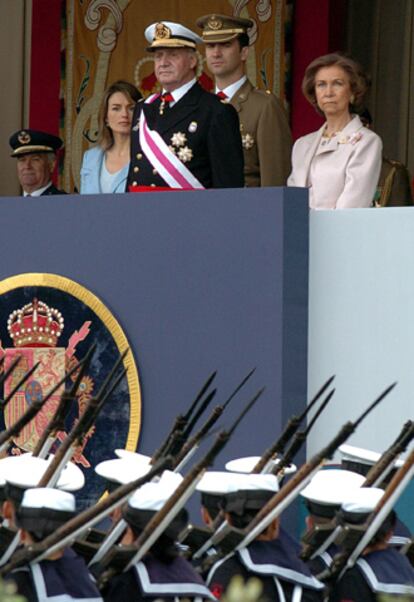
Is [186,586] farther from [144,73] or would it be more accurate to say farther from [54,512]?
[144,73]

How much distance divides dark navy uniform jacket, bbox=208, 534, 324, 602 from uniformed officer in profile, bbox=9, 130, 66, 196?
3.82 m

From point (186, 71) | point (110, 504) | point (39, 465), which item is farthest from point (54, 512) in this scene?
point (186, 71)

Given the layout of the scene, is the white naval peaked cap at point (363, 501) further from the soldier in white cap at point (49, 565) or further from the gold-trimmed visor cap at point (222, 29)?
the gold-trimmed visor cap at point (222, 29)

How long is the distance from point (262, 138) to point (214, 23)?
560 mm

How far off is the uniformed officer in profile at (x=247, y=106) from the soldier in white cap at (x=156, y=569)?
307 centimetres

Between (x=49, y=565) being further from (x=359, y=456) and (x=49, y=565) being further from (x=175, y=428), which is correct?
(x=359, y=456)

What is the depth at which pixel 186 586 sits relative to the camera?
6.42 meters

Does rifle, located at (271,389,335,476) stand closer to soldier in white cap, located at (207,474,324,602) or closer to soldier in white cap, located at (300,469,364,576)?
soldier in white cap, located at (300,469,364,576)

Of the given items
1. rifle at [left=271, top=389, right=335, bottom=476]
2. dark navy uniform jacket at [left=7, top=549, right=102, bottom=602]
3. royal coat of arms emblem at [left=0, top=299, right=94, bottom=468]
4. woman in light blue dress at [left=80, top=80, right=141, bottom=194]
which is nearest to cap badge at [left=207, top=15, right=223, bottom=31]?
woman in light blue dress at [left=80, top=80, right=141, bottom=194]

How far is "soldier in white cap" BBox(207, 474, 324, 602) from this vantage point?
21.9 feet

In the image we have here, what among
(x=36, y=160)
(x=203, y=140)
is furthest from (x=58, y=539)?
(x=36, y=160)

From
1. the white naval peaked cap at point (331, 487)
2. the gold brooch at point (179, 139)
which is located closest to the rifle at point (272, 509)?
the white naval peaked cap at point (331, 487)

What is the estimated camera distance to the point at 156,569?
6465mm

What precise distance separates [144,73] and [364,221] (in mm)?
5808
